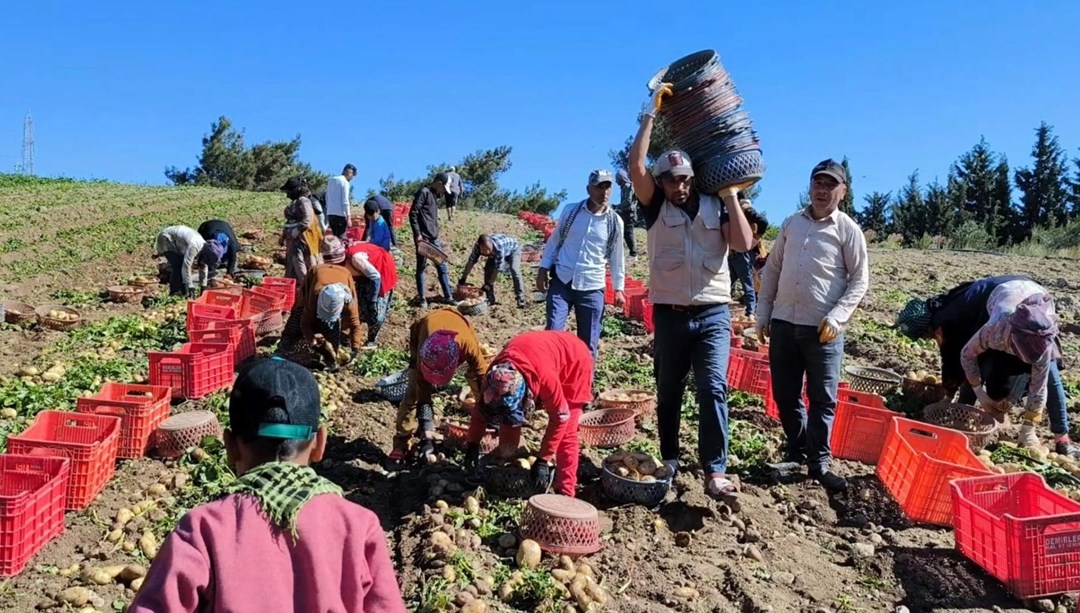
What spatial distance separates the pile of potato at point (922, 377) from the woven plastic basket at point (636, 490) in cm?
337

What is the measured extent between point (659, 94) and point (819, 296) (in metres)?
1.48

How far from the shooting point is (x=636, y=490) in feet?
14.1

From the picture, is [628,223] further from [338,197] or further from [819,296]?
[819,296]

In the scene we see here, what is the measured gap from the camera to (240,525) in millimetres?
1604

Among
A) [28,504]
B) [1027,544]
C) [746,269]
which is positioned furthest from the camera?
[746,269]

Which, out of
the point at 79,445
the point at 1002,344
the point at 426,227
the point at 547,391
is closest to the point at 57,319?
the point at 426,227

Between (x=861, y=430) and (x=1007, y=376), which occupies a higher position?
(x=1007, y=376)

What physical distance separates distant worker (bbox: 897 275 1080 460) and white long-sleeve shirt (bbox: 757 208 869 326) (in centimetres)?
113

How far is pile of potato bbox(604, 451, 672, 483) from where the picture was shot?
4.42 meters

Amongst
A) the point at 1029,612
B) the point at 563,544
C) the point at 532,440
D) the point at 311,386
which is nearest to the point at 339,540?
the point at 311,386

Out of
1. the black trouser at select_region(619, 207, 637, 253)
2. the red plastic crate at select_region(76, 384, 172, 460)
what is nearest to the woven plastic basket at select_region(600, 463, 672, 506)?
the red plastic crate at select_region(76, 384, 172, 460)

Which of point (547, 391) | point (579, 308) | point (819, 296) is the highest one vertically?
point (819, 296)

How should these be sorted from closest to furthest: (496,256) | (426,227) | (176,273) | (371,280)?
(371,280), (496,256), (176,273), (426,227)

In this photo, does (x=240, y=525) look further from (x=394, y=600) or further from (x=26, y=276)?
(x=26, y=276)
